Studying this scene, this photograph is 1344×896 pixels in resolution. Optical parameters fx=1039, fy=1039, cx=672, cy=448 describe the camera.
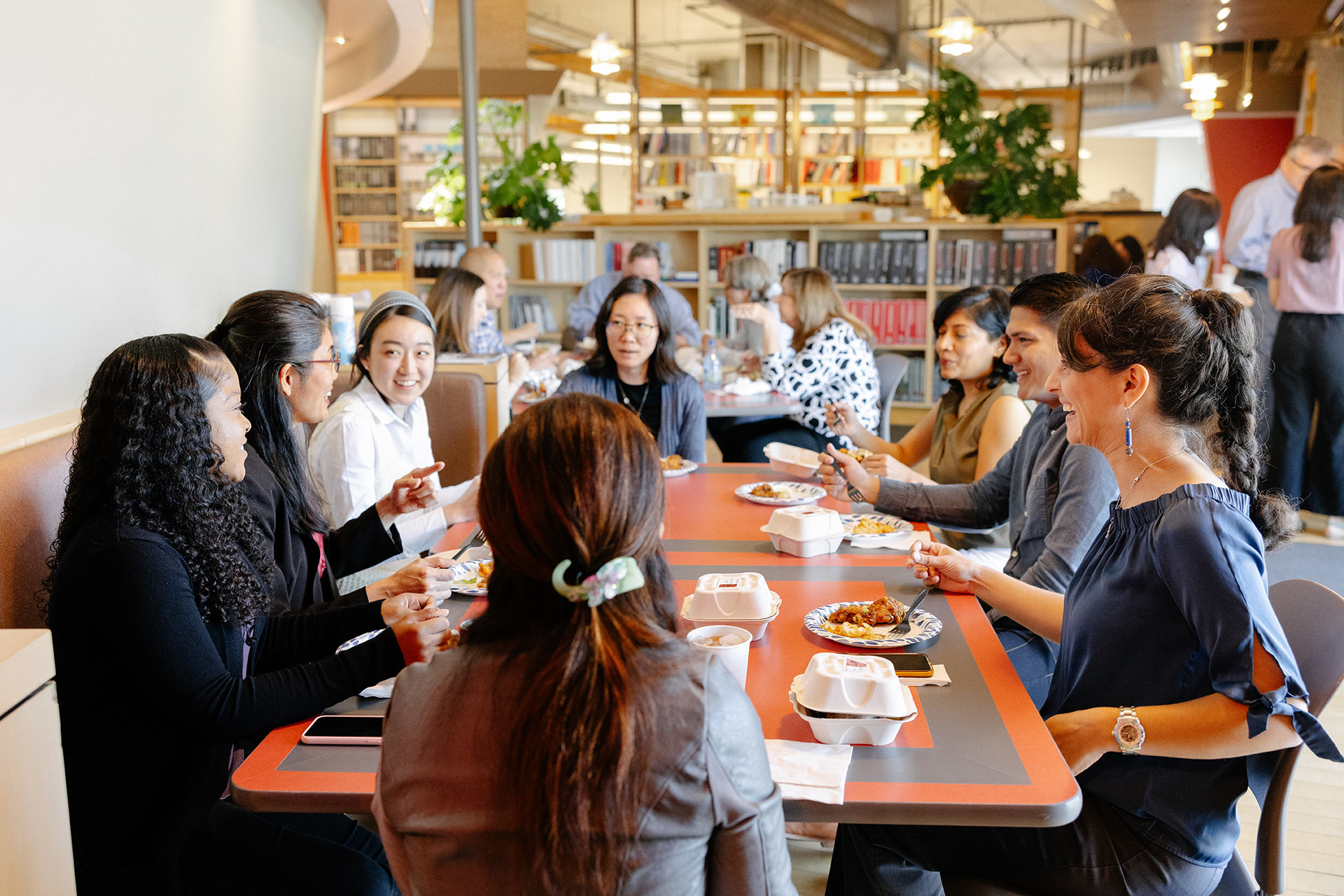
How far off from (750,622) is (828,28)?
8.46 m

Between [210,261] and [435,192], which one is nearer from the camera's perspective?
[210,261]

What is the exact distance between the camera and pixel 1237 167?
13727mm

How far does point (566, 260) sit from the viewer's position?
25.3 feet

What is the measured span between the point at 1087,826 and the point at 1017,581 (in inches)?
20.6

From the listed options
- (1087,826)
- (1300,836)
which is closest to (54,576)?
(1087,826)

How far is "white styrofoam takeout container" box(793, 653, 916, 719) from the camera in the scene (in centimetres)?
133

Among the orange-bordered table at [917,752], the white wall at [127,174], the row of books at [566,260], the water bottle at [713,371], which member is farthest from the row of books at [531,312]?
the orange-bordered table at [917,752]

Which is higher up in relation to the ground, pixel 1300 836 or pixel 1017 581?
pixel 1017 581

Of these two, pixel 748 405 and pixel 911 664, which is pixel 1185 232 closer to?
pixel 748 405

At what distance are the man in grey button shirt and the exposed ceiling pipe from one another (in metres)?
6.25

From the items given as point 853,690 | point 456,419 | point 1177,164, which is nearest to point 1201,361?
point 853,690

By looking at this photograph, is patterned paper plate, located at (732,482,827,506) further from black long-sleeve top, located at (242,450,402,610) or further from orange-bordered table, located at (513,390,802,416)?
orange-bordered table, located at (513,390,802,416)

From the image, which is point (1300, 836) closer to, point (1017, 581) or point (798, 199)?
point (1017, 581)

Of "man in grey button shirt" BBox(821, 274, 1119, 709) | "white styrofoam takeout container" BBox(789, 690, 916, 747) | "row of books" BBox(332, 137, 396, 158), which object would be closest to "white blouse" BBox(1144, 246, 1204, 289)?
"man in grey button shirt" BBox(821, 274, 1119, 709)
